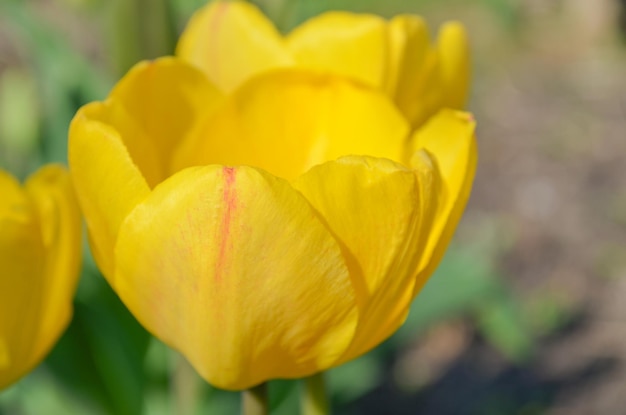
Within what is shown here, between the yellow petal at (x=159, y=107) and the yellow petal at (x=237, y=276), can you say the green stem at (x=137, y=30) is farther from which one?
the yellow petal at (x=237, y=276)

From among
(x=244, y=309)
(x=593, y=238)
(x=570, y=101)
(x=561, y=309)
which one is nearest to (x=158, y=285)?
(x=244, y=309)

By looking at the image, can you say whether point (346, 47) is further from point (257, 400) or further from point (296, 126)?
point (257, 400)

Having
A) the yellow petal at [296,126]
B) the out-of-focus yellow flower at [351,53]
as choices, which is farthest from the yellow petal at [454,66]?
the yellow petal at [296,126]

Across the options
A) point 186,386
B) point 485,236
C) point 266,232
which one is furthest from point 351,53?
point 485,236

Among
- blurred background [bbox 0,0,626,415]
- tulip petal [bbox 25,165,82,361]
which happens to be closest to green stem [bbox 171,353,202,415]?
blurred background [bbox 0,0,626,415]

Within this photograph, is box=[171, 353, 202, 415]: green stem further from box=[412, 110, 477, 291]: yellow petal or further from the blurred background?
box=[412, 110, 477, 291]: yellow petal

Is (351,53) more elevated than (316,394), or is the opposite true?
(351,53)

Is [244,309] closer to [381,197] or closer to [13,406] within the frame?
[381,197]
